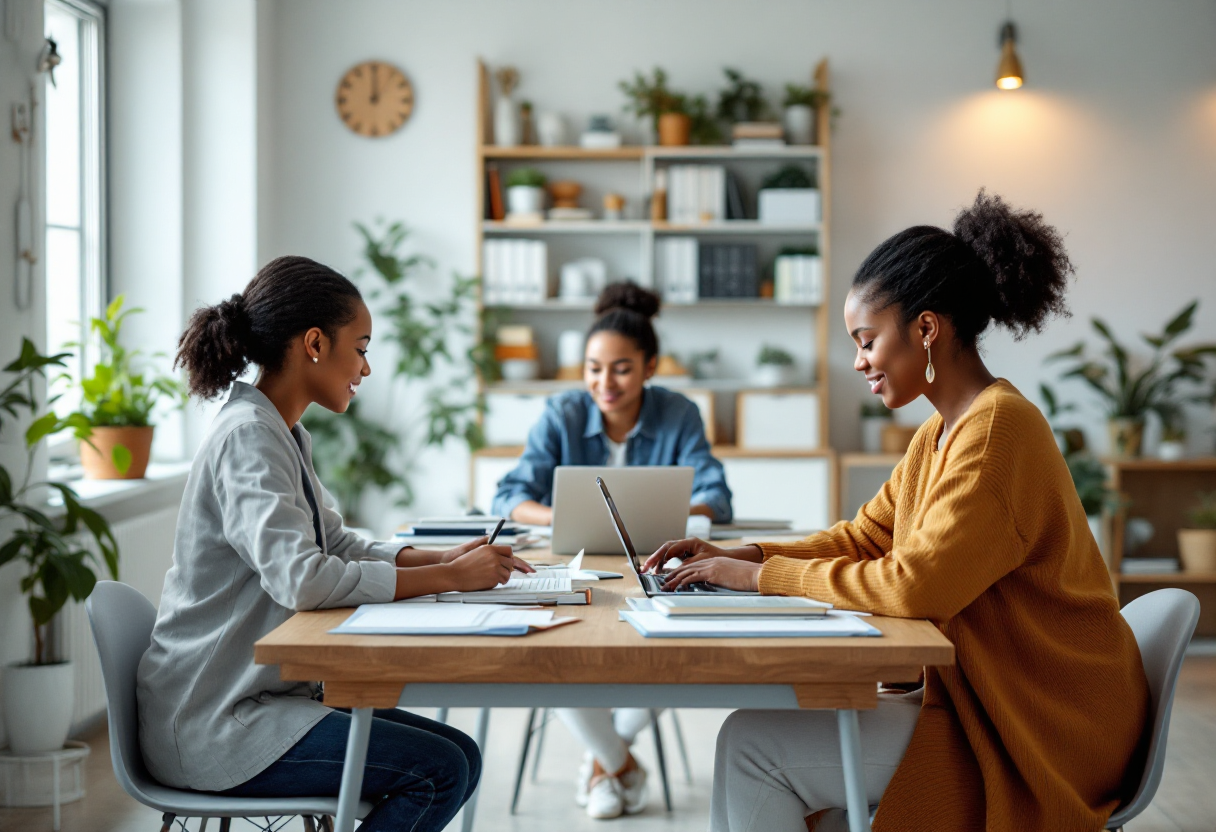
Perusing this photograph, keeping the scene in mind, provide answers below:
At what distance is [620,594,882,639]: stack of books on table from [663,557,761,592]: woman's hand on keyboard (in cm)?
11

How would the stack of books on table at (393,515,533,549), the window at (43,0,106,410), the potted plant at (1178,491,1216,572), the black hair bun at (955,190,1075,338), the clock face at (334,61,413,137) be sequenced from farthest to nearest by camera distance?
the clock face at (334,61,413,137), the potted plant at (1178,491,1216,572), the window at (43,0,106,410), the stack of books on table at (393,515,533,549), the black hair bun at (955,190,1075,338)

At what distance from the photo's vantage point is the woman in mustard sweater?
1.49 meters

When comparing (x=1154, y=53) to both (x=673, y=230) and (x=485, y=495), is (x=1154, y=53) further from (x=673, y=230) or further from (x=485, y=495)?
(x=485, y=495)

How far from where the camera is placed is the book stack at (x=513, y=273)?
4.80 meters

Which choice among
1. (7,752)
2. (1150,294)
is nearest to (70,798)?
(7,752)

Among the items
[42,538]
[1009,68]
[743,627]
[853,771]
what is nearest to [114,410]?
[42,538]

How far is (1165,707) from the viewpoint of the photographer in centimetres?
155

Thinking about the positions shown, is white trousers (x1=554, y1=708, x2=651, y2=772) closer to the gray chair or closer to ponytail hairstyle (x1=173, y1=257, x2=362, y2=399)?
the gray chair

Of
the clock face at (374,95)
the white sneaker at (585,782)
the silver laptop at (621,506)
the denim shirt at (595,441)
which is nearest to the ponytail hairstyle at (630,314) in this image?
the denim shirt at (595,441)

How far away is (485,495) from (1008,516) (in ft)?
10.7

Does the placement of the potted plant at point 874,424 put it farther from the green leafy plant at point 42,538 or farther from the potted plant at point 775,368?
the green leafy plant at point 42,538

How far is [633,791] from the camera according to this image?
273 centimetres

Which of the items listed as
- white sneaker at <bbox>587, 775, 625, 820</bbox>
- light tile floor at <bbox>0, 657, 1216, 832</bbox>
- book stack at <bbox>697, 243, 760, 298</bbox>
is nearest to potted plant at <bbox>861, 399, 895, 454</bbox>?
book stack at <bbox>697, 243, 760, 298</bbox>

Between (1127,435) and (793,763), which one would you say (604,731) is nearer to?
(793,763)
